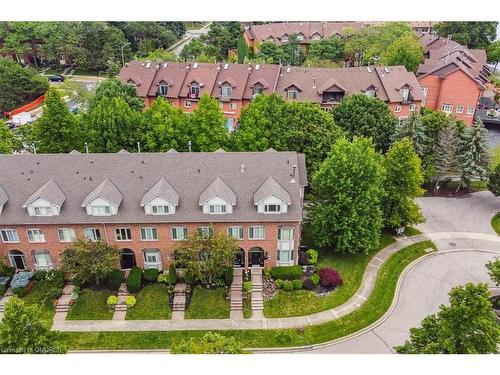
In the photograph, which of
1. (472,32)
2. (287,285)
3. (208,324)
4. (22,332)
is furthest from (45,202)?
(472,32)

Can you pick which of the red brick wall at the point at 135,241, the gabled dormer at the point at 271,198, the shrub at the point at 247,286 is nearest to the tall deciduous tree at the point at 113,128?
the red brick wall at the point at 135,241

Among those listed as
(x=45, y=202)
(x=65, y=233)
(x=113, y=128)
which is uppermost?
(x=113, y=128)

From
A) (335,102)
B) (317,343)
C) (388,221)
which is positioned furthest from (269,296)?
(335,102)

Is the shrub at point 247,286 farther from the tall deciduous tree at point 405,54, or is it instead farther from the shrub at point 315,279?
the tall deciduous tree at point 405,54

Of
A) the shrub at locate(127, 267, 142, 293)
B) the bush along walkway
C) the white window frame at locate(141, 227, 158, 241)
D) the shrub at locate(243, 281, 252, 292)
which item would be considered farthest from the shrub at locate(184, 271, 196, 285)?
the shrub at locate(243, 281, 252, 292)

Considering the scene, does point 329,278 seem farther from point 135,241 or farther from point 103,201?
point 103,201

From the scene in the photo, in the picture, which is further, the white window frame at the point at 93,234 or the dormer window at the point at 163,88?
the dormer window at the point at 163,88

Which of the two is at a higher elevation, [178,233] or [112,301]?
[178,233]
